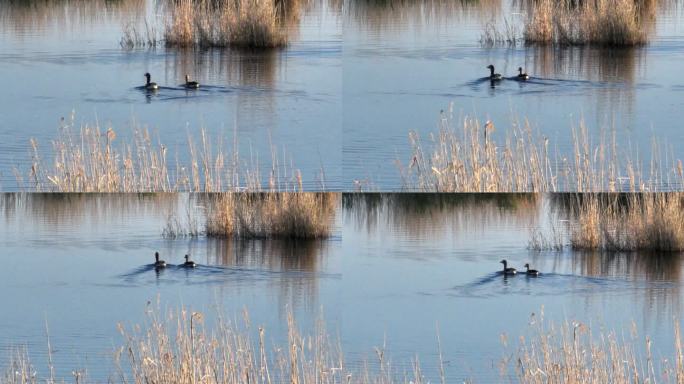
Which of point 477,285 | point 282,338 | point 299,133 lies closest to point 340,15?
point 299,133

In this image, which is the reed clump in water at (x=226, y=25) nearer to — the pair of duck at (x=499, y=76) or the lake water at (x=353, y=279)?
the lake water at (x=353, y=279)

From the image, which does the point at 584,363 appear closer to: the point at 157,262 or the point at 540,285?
the point at 540,285

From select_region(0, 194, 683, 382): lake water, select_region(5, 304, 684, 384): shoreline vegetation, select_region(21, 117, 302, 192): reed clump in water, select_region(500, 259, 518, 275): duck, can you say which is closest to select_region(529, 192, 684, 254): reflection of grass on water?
Result: select_region(0, 194, 683, 382): lake water

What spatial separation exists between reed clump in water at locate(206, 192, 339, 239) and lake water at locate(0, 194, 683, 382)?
13 centimetres

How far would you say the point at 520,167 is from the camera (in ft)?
40.9

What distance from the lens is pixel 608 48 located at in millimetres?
16016

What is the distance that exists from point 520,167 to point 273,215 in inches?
103

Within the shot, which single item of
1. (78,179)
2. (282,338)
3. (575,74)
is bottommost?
(282,338)

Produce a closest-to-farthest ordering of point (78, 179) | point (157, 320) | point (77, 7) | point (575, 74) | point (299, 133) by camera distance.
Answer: point (157, 320) → point (78, 179) → point (299, 133) → point (575, 74) → point (77, 7)

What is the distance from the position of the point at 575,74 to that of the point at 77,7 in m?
6.25

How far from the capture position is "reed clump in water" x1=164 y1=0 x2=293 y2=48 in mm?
15630

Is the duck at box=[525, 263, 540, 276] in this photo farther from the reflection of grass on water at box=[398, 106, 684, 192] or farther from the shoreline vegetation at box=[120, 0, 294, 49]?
the shoreline vegetation at box=[120, 0, 294, 49]

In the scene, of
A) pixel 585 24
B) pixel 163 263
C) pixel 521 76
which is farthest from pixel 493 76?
pixel 163 263

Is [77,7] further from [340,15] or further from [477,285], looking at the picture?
[477,285]
